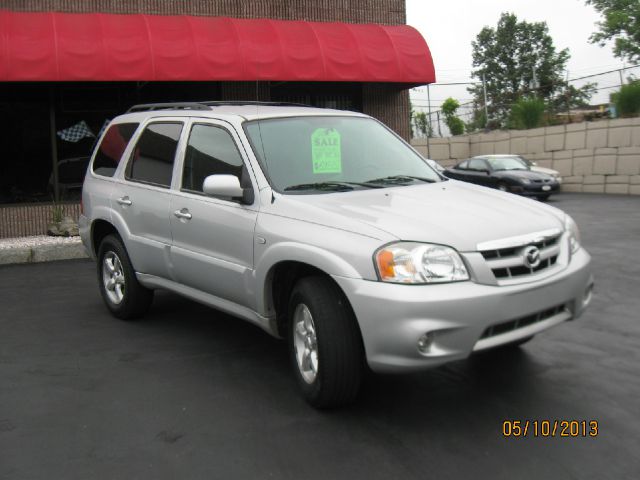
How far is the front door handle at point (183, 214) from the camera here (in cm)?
506

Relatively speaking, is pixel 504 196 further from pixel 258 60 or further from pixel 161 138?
pixel 258 60

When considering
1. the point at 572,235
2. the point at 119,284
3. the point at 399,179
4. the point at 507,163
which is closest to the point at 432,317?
the point at 572,235

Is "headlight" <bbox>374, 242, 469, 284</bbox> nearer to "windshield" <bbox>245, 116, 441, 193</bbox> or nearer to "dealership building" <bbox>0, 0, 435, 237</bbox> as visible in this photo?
"windshield" <bbox>245, 116, 441, 193</bbox>

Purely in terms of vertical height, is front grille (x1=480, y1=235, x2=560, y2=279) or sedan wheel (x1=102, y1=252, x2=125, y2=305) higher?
front grille (x1=480, y1=235, x2=560, y2=279)

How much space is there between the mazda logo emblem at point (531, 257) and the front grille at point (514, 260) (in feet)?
0.04

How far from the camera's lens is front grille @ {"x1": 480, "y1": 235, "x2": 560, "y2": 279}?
12.1ft

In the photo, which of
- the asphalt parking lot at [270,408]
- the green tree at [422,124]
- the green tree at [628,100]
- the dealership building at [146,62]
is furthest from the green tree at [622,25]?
the asphalt parking lot at [270,408]

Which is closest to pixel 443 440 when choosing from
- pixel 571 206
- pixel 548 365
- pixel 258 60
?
pixel 548 365

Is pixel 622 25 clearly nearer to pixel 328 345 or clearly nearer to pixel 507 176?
pixel 507 176

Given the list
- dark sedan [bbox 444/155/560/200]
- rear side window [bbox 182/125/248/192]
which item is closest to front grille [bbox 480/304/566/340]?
rear side window [bbox 182/125/248/192]

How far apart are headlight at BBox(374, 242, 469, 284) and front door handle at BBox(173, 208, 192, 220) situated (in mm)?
1928

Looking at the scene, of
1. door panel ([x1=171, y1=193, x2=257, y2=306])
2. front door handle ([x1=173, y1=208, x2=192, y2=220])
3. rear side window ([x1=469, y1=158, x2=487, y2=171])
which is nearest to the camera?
door panel ([x1=171, y1=193, x2=257, y2=306])
